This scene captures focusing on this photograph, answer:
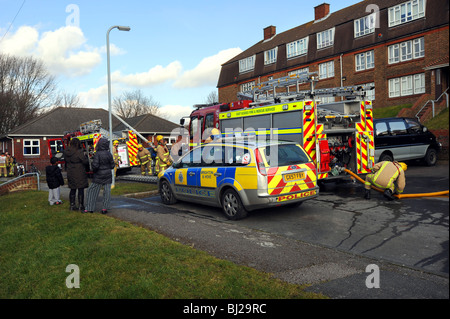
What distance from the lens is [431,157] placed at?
1504cm

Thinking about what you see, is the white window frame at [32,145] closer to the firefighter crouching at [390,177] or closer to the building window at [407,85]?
the building window at [407,85]

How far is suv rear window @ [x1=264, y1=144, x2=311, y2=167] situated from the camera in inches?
297

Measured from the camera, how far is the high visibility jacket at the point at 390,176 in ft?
28.2

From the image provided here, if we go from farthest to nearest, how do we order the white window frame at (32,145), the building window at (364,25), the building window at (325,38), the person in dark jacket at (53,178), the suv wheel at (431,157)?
the white window frame at (32,145) < the building window at (325,38) < the building window at (364,25) < the suv wheel at (431,157) < the person in dark jacket at (53,178)

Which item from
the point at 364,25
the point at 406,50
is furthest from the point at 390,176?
the point at 364,25

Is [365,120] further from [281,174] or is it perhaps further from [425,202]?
[281,174]

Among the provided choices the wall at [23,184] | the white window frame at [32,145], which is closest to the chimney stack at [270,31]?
the white window frame at [32,145]

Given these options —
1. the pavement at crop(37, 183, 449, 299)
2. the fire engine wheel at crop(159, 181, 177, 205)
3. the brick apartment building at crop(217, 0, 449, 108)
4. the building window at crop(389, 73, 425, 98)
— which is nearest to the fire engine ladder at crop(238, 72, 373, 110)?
the fire engine wheel at crop(159, 181, 177, 205)

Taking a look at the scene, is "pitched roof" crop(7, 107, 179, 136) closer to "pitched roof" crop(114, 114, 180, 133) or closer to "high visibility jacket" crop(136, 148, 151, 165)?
"pitched roof" crop(114, 114, 180, 133)

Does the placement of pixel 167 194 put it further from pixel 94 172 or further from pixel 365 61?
pixel 365 61

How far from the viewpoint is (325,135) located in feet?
32.6

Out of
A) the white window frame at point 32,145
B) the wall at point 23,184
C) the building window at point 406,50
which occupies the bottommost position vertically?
the wall at point 23,184

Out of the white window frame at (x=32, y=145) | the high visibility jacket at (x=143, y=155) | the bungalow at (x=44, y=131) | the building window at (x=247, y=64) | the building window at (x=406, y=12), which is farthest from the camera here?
the building window at (x=247, y=64)

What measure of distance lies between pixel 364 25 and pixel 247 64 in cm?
1469
